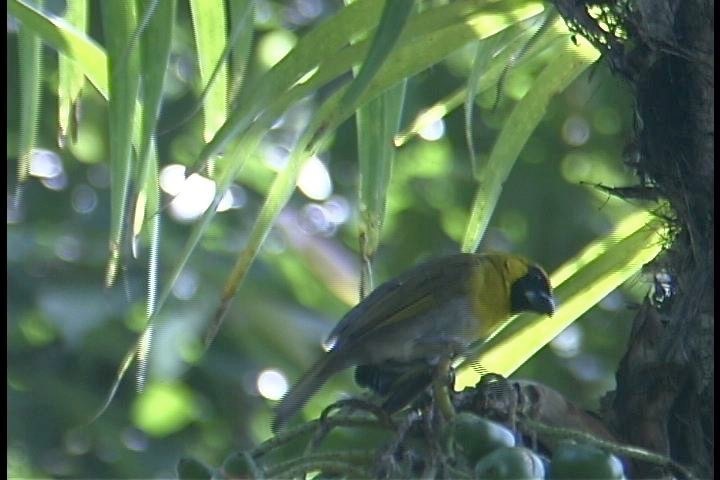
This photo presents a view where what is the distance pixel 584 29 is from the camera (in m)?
1.33

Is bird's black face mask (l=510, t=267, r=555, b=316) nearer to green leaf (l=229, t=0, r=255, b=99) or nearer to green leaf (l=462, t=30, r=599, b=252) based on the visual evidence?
green leaf (l=462, t=30, r=599, b=252)

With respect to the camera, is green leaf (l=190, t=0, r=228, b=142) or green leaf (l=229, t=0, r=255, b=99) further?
green leaf (l=190, t=0, r=228, b=142)

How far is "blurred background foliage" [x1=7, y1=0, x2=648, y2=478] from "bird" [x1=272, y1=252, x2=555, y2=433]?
85cm

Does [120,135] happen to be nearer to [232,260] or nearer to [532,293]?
[532,293]

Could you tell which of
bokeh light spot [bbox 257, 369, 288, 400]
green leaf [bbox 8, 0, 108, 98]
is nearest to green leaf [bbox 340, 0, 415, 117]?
green leaf [bbox 8, 0, 108, 98]

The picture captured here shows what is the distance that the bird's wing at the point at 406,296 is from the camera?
75.4 inches

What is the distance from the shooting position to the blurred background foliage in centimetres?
339

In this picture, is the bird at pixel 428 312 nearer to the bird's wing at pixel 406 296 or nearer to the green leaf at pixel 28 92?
the bird's wing at pixel 406 296

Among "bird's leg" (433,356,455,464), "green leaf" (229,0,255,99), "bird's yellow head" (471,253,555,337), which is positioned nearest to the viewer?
"bird's leg" (433,356,455,464)

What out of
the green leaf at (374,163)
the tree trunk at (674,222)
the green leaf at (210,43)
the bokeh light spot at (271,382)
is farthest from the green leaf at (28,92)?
the bokeh light spot at (271,382)

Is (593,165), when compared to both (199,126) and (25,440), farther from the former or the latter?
(25,440)

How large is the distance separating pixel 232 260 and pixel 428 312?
1.40 metres

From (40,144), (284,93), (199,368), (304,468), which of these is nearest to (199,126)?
(40,144)

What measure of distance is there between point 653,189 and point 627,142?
11cm
